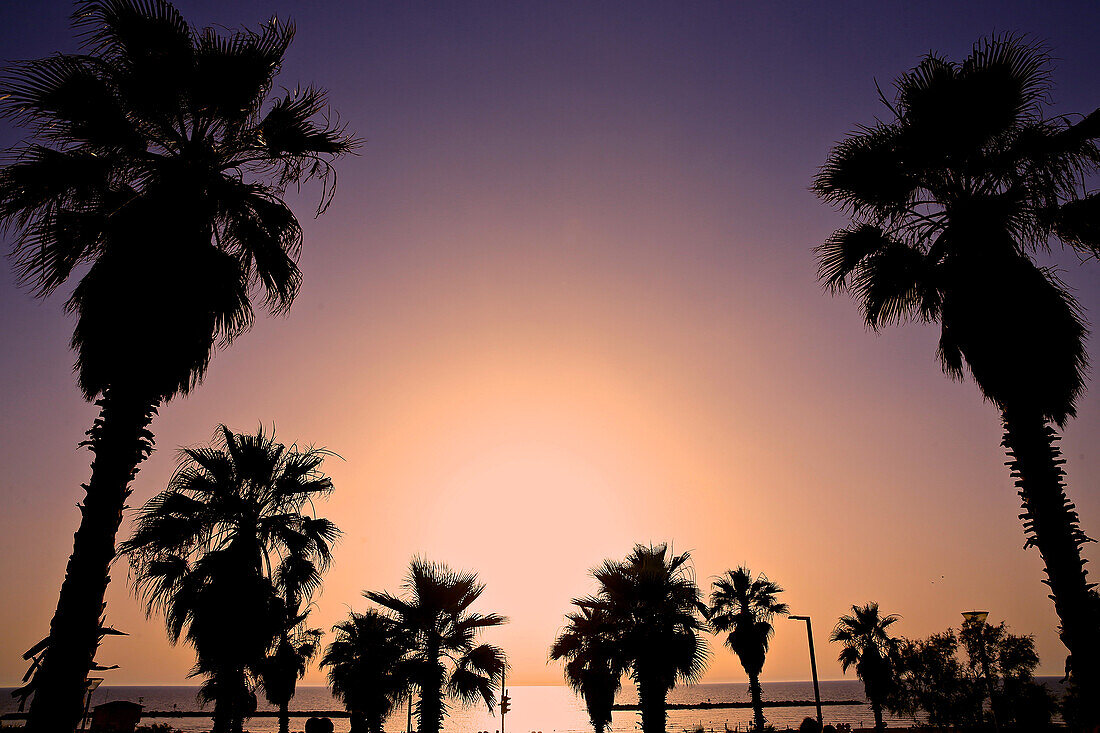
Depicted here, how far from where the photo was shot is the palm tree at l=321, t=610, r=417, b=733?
18.1m

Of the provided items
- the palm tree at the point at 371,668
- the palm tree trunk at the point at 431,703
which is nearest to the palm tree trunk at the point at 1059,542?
the palm tree at the point at 371,668

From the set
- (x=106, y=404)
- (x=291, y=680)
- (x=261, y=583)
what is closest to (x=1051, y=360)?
(x=106, y=404)

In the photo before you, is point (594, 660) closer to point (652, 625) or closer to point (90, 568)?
point (652, 625)

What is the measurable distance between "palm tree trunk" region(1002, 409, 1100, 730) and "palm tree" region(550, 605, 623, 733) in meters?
12.3

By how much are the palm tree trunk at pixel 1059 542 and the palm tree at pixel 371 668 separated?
409 inches

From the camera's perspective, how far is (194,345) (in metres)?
8.96

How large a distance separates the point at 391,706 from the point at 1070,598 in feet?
62.3

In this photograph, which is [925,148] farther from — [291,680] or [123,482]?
[291,680]

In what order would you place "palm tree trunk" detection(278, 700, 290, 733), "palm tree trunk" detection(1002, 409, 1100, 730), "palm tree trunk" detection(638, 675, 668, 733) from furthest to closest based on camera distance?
1. "palm tree trunk" detection(278, 700, 290, 733)
2. "palm tree trunk" detection(638, 675, 668, 733)
3. "palm tree trunk" detection(1002, 409, 1100, 730)

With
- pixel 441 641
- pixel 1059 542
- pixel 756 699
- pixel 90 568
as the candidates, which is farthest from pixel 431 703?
pixel 756 699

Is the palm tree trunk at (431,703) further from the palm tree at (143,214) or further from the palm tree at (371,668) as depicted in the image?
the palm tree at (143,214)

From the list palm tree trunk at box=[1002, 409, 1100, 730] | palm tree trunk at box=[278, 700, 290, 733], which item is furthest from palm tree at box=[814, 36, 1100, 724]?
palm tree trunk at box=[278, 700, 290, 733]

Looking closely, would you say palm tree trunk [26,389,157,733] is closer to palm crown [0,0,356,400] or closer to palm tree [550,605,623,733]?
palm crown [0,0,356,400]

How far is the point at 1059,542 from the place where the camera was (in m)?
9.59
